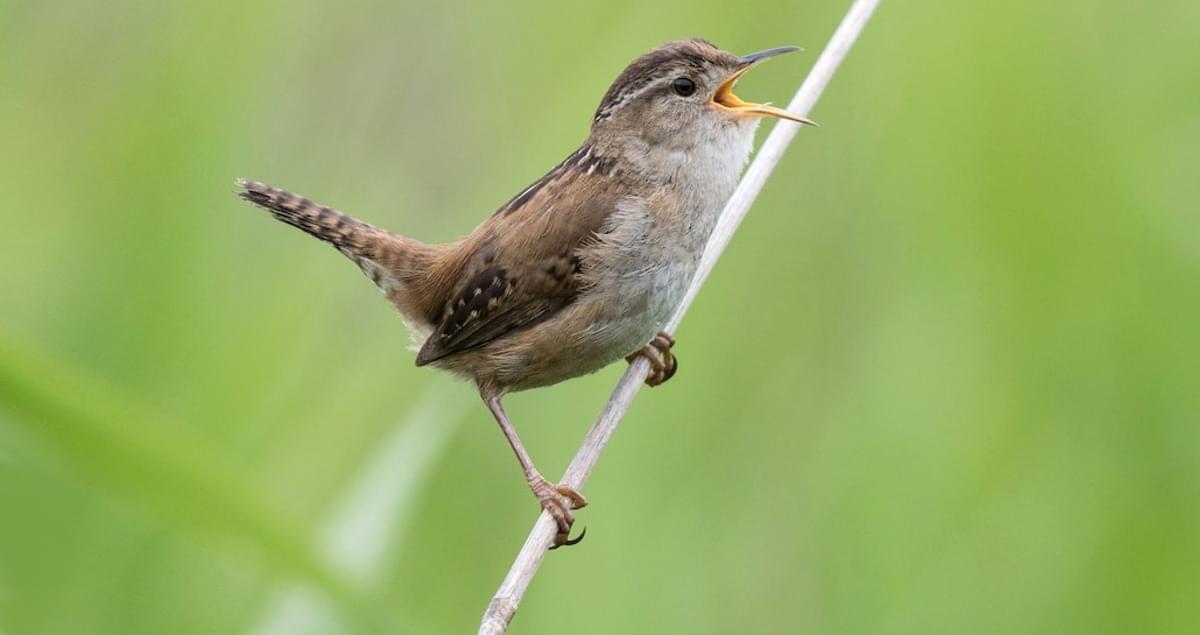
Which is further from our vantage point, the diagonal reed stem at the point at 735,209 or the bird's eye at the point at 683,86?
the bird's eye at the point at 683,86

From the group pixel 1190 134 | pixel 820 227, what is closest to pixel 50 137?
pixel 820 227

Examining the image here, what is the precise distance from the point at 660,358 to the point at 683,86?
723 mm

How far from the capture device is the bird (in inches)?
122

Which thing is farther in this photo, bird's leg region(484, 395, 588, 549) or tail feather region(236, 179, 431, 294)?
tail feather region(236, 179, 431, 294)

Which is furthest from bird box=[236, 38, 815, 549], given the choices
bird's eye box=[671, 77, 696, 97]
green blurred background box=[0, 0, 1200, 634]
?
green blurred background box=[0, 0, 1200, 634]

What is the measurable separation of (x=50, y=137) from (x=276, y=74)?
1.98ft

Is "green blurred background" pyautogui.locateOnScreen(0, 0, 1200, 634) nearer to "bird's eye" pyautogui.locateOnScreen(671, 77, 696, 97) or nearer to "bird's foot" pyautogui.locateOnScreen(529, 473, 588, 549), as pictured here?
"bird's foot" pyautogui.locateOnScreen(529, 473, 588, 549)

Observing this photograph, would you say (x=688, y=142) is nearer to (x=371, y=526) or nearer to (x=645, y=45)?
(x=645, y=45)

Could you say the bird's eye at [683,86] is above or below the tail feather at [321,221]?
above

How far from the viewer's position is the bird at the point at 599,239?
3.10 metres

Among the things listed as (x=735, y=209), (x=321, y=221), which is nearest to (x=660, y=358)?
(x=735, y=209)

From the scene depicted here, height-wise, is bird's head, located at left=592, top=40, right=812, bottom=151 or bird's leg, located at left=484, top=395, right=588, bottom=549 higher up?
bird's head, located at left=592, top=40, right=812, bottom=151

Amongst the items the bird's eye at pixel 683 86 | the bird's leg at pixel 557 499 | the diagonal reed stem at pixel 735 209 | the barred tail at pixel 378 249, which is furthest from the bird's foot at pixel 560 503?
the bird's eye at pixel 683 86

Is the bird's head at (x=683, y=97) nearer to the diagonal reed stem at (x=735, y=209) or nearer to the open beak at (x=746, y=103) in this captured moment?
the open beak at (x=746, y=103)
